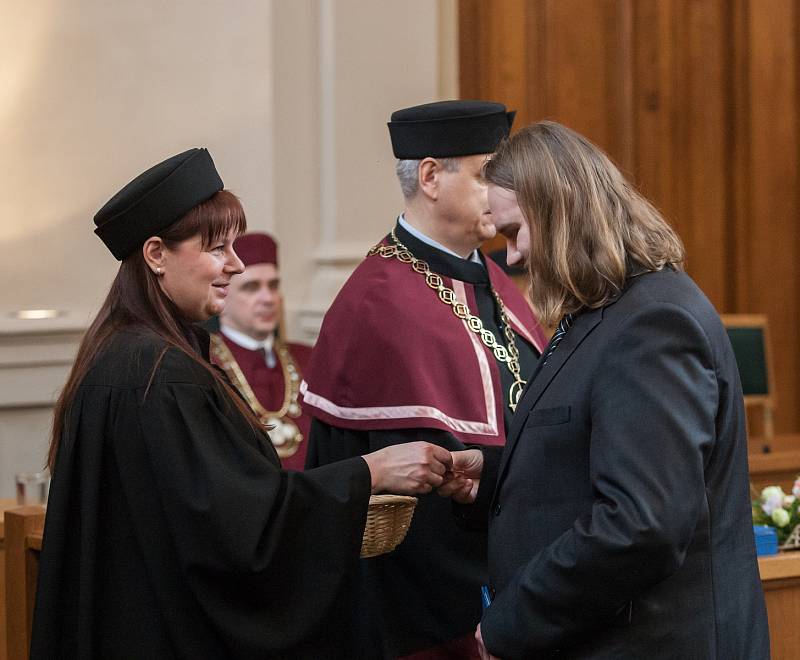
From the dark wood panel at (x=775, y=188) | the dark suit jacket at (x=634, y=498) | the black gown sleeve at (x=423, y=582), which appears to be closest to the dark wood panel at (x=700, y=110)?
the dark wood panel at (x=775, y=188)

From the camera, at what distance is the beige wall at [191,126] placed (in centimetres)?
499

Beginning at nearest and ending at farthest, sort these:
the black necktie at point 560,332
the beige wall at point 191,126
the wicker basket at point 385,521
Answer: the black necktie at point 560,332 → the wicker basket at point 385,521 → the beige wall at point 191,126

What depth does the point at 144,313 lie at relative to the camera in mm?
2496

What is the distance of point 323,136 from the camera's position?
5.75 meters

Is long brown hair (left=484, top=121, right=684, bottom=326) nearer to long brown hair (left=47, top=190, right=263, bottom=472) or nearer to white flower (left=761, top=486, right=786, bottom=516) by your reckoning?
long brown hair (left=47, top=190, right=263, bottom=472)

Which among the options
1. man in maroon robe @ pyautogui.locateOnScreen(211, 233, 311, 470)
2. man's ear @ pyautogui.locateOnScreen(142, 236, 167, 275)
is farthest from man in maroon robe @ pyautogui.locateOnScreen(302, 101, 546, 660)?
man in maroon robe @ pyautogui.locateOnScreen(211, 233, 311, 470)

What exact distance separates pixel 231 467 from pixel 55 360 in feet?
9.31

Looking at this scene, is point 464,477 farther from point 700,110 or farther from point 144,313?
point 700,110

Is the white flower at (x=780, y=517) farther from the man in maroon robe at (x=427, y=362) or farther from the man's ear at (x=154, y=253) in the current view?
the man's ear at (x=154, y=253)

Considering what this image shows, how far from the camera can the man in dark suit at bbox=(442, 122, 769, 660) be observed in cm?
194

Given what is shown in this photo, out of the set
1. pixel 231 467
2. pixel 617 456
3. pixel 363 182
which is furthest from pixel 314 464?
pixel 363 182

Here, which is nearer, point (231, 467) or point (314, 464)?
point (231, 467)

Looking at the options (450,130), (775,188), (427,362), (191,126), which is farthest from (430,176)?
(775,188)

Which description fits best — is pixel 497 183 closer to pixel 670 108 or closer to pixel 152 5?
pixel 152 5
